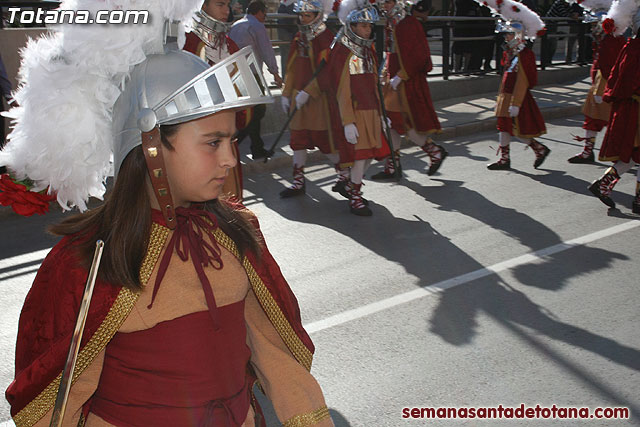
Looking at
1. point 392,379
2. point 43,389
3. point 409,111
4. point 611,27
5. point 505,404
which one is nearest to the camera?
point 43,389

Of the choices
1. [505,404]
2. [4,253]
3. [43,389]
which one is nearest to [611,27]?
[505,404]

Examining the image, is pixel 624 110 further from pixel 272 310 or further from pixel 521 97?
pixel 272 310

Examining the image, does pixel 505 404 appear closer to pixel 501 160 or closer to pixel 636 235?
pixel 636 235

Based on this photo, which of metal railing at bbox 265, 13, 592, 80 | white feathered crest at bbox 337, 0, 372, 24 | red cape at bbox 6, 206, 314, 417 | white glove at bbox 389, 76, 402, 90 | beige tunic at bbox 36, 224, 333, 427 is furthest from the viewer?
metal railing at bbox 265, 13, 592, 80

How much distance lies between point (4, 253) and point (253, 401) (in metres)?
4.80

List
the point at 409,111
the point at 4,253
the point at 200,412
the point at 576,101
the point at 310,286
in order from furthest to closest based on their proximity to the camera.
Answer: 1. the point at 576,101
2. the point at 409,111
3. the point at 4,253
4. the point at 310,286
5. the point at 200,412

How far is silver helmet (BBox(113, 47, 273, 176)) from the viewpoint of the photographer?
1896 mm

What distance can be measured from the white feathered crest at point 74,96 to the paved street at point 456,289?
225cm

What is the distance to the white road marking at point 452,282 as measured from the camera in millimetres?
4887

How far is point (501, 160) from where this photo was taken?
30.8ft

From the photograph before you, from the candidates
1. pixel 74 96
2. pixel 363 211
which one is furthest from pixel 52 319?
pixel 363 211

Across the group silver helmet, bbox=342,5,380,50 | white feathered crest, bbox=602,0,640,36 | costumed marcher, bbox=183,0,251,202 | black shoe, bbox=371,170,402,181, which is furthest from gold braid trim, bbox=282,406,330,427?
black shoe, bbox=371,170,402,181

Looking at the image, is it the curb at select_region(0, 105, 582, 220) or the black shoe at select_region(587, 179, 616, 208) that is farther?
the curb at select_region(0, 105, 582, 220)

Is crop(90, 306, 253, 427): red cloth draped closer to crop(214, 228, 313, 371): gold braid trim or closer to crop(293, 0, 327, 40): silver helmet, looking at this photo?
crop(214, 228, 313, 371): gold braid trim
